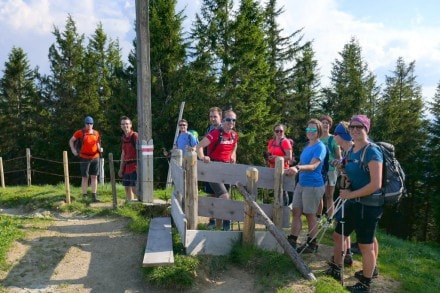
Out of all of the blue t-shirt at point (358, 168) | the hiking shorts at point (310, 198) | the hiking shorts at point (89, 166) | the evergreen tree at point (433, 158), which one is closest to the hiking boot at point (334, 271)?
the hiking shorts at point (310, 198)

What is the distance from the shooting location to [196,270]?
517cm

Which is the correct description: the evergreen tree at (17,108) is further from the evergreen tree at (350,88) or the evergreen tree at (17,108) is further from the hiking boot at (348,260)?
the hiking boot at (348,260)

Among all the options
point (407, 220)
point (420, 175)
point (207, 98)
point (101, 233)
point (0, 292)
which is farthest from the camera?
point (407, 220)

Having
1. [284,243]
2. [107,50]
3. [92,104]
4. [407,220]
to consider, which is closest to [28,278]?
[284,243]

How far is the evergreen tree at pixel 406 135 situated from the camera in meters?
26.7

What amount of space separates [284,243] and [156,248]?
175cm

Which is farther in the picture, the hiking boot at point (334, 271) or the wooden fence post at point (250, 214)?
the wooden fence post at point (250, 214)

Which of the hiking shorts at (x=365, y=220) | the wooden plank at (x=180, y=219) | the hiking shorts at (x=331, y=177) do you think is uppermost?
the hiking shorts at (x=331, y=177)

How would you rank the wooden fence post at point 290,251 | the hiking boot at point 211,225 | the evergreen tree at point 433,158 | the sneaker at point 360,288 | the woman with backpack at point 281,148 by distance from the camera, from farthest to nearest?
the evergreen tree at point 433,158, the woman with backpack at point 281,148, the hiking boot at point 211,225, the wooden fence post at point 290,251, the sneaker at point 360,288

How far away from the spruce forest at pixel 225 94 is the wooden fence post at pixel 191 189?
48.8 ft

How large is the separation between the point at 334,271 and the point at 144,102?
210 inches

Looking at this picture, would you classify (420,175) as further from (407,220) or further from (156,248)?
(156,248)

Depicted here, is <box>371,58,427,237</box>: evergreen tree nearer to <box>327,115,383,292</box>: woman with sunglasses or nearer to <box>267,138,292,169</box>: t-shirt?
<box>267,138,292,169</box>: t-shirt

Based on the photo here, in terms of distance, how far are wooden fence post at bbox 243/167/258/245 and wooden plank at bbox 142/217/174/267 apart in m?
1.11
